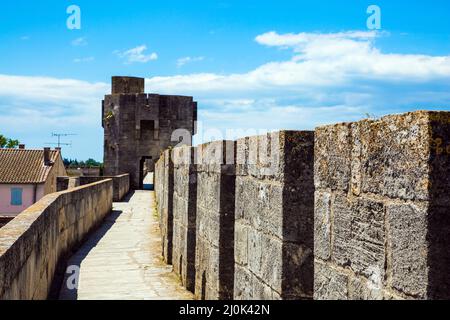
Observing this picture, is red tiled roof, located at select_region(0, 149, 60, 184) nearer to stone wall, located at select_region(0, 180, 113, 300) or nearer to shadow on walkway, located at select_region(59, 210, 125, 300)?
shadow on walkway, located at select_region(59, 210, 125, 300)

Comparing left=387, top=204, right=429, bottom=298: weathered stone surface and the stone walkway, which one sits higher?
left=387, top=204, right=429, bottom=298: weathered stone surface

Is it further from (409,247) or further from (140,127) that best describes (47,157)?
(409,247)

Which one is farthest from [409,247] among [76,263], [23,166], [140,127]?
[23,166]

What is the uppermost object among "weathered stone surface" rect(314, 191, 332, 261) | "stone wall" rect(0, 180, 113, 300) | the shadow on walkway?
"weathered stone surface" rect(314, 191, 332, 261)

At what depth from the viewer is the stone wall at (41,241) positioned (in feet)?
11.9

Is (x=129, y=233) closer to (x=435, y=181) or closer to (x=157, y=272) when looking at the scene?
(x=157, y=272)

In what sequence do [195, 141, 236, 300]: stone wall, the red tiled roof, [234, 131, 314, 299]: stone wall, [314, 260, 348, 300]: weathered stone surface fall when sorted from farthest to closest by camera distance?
the red tiled roof → [195, 141, 236, 300]: stone wall → [234, 131, 314, 299]: stone wall → [314, 260, 348, 300]: weathered stone surface

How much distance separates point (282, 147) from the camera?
3.32 m

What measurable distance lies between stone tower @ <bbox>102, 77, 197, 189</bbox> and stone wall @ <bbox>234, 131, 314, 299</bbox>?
31.3 meters

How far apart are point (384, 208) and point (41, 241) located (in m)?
4.29

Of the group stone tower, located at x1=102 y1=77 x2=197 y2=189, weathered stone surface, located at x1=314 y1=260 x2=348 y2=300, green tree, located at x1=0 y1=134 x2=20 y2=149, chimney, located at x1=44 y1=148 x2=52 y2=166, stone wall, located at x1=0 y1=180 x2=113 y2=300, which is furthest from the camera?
green tree, located at x1=0 y1=134 x2=20 y2=149

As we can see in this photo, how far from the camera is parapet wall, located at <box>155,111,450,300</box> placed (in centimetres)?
200

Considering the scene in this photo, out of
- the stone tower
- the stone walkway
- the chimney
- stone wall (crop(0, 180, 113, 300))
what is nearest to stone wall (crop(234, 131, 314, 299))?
stone wall (crop(0, 180, 113, 300))
